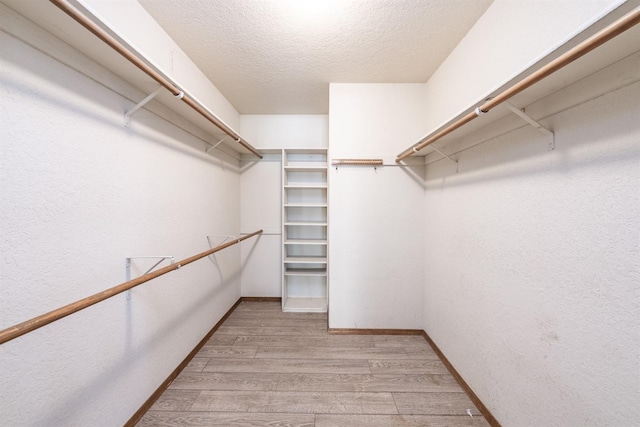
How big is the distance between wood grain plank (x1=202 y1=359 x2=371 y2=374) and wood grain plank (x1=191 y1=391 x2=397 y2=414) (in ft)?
0.68

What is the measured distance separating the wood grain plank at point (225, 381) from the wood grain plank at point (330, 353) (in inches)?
9.0

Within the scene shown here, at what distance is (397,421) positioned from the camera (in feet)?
4.33

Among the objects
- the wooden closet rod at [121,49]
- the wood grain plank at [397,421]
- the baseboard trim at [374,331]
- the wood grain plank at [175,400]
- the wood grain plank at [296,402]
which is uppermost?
the wooden closet rod at [121,49]

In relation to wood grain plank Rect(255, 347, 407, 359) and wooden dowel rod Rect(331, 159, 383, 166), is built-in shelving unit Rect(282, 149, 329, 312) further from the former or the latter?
wood grain plank Rect(255, 347, 407, 359)

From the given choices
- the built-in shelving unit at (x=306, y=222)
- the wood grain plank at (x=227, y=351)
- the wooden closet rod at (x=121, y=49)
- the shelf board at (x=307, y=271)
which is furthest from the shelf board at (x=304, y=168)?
the wood grain plank at (x=227, y=351)

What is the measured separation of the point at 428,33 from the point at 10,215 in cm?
234

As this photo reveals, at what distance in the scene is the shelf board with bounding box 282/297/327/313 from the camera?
→ 2.68 meters

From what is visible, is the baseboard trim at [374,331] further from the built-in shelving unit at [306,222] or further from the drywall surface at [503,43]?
the drywall surface at [503,43]

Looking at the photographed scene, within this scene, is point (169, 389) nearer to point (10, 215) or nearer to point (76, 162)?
point (10, 215)

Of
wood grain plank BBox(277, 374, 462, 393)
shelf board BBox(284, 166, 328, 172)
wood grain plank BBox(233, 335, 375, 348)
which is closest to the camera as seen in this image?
wood grain plank BBox(277, 374, 462, 393)

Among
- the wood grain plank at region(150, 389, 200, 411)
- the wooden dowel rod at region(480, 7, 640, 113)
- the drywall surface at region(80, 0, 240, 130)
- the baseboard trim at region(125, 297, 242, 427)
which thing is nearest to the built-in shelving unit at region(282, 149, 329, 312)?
the baseboard trim at region(125, 297, 242, 427)

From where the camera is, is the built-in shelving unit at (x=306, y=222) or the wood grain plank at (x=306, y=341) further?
the built-in shelving unit at (x=306, y=222)

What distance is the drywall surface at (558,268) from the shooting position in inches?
A: 28.8

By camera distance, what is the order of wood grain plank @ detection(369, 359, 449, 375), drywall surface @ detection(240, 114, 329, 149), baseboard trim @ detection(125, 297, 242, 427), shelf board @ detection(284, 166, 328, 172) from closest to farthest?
→ baseboard trim @ detection(125, 297, 242, 427) → wood grain plank @ detection(369, 359, 449, 375) → shelf board @ detection(284, 166, 328, 172) → drywall surface @ detection(240, 114, 329, 149)
